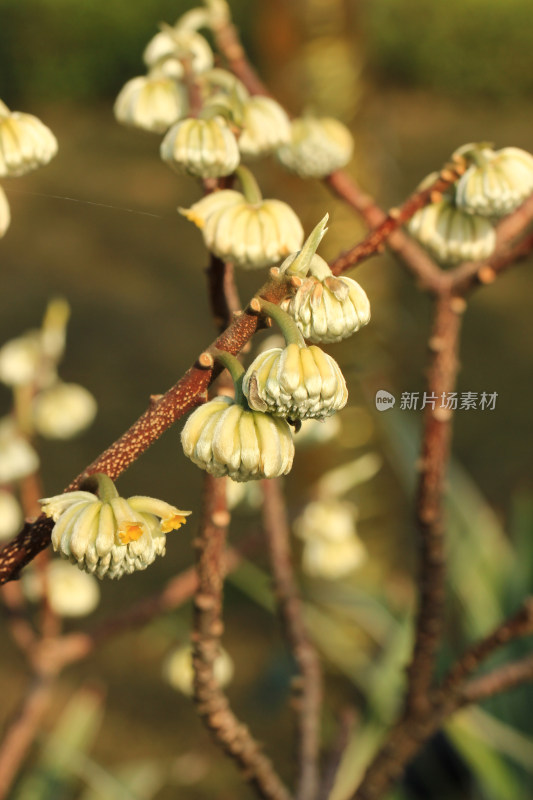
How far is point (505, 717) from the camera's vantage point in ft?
4.94

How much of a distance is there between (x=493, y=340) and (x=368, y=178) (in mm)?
2085

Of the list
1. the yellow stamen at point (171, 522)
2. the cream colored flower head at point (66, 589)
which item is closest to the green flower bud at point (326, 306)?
the yellow stamen at point (171, 522)

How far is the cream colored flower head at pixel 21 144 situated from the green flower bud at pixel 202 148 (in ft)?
0.25

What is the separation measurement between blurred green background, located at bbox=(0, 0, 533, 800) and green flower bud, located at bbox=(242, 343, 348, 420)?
24 cm

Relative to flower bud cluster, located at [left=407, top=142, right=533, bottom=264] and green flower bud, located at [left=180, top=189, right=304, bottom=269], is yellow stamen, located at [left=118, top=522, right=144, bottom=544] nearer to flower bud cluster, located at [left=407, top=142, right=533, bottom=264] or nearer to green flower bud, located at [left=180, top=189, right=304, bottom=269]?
green flower bud, located at [left=180, top=189, right=304, bottom=269]

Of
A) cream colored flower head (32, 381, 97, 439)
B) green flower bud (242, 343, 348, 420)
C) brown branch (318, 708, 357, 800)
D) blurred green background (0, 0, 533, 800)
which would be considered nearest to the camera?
green flower bud (242, 343, 348, 420)

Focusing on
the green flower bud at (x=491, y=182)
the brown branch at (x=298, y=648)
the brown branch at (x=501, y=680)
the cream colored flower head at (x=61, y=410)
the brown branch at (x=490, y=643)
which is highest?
the cream colored flower head at (x=61, y=410)

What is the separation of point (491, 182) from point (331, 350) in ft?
3.40

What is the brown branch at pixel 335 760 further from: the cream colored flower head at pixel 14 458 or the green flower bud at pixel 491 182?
the green flower bud at pixel 491 182

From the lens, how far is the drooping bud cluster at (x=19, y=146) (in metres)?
0.55

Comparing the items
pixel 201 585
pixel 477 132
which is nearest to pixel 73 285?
pixel 477 132

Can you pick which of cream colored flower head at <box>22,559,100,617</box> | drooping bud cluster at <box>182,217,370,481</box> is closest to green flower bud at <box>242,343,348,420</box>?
drooping bud cluster at <box>182,217,370,481</box>

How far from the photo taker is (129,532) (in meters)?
0.44

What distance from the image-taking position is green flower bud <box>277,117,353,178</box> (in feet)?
2.54
